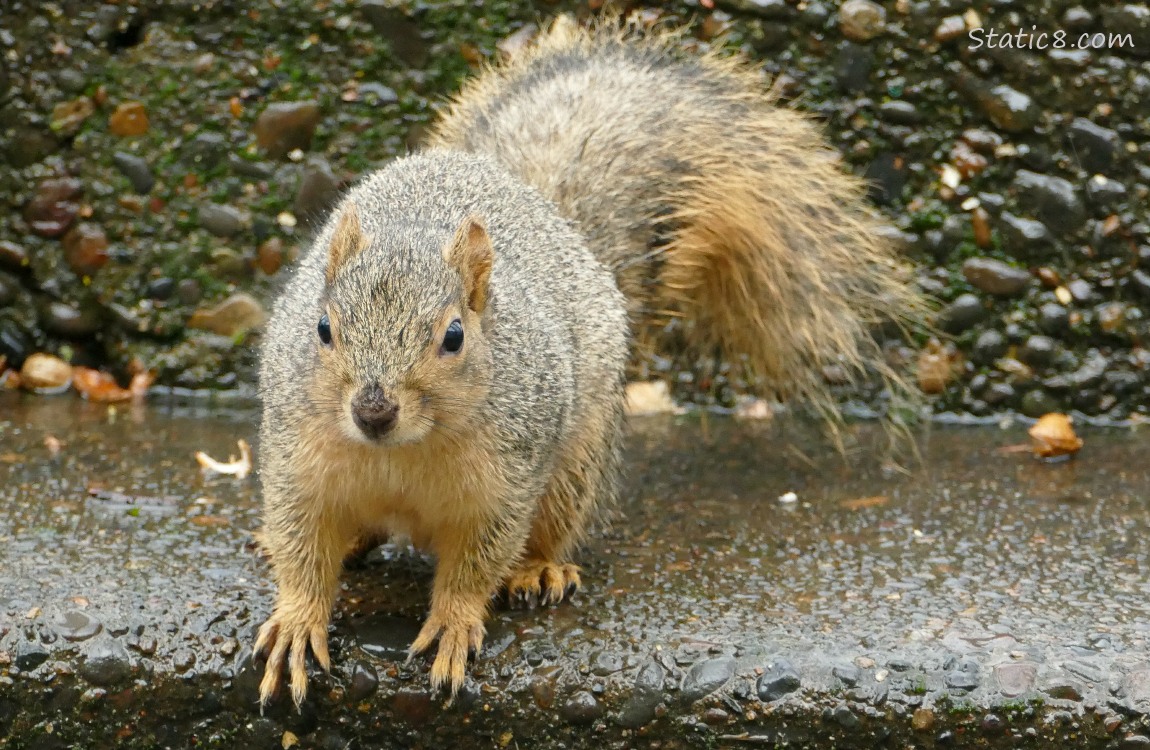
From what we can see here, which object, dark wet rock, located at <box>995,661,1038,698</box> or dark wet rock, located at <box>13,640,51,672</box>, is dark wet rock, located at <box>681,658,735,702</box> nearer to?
dark wet rock, located at <box>995,661,1038,698</box>

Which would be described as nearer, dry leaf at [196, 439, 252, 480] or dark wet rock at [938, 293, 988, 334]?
dry leaf at [196, 439, 252, 480]

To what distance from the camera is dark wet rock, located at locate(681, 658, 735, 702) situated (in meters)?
2.25

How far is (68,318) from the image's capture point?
3.78 meters

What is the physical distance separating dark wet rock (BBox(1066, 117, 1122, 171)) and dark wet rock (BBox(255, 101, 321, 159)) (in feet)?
6.76

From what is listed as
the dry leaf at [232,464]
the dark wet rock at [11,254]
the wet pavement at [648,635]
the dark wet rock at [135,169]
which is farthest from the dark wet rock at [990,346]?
the dark wet rock at [11,254]

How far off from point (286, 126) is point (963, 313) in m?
1.93

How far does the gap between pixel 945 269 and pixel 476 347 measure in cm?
195

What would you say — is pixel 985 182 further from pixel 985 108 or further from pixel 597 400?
pixel 597 400

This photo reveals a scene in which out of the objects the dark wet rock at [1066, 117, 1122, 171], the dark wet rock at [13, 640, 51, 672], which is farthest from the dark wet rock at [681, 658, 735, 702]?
the dark wet rock at [1066, 117, 1122, 171]

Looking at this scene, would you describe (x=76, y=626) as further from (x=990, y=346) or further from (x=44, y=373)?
(x=990, y=346)

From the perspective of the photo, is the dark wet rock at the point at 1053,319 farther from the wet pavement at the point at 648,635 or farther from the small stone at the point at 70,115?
the small stone at the point at 70,115

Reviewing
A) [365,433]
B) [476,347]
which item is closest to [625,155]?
[476,347]

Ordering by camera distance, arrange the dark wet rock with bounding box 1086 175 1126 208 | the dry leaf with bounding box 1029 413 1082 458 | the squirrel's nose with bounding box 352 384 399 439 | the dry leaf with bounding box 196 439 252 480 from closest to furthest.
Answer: the squirrel's nose with bounding box 352 384 399 439 < the dry leaf with bounding box 196 439 252 480 < the dry leaf with bounding box 1029 413 1082 458 < the dark wet rock with bounding box 1086 175 1126 208

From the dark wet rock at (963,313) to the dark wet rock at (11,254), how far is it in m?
2.52
